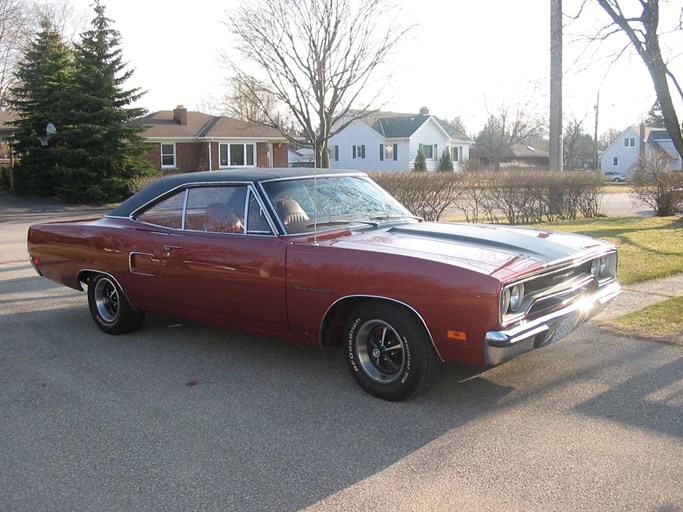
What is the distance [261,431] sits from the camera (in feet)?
13.7

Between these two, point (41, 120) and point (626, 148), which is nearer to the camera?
point (41, 120)

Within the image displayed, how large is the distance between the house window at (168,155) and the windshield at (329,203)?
34.6 m

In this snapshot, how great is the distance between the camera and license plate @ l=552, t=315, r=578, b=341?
4.52 metres

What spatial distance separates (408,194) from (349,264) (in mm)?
12057

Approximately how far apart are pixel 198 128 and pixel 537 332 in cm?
3861

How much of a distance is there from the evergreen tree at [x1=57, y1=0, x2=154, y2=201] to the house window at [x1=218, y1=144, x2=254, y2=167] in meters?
10.3

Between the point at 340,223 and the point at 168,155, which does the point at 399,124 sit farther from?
the point at 340,223

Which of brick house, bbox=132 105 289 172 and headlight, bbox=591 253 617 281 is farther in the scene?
brick house, bbox=132 105 289 172

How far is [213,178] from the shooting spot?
582cm

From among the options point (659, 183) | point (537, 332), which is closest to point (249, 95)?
point (659, 183)

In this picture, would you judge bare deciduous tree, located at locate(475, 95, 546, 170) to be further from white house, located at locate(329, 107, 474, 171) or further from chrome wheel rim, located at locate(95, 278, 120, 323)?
chrome wheel rim, located at locate(95, 278, 120, 323)

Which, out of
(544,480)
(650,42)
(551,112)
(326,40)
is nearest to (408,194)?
(551,112)

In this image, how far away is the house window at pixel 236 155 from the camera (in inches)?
1582

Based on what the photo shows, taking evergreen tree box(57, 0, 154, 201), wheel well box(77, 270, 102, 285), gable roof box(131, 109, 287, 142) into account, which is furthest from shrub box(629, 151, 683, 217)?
gable roof box(131, 109, 287, 142)
